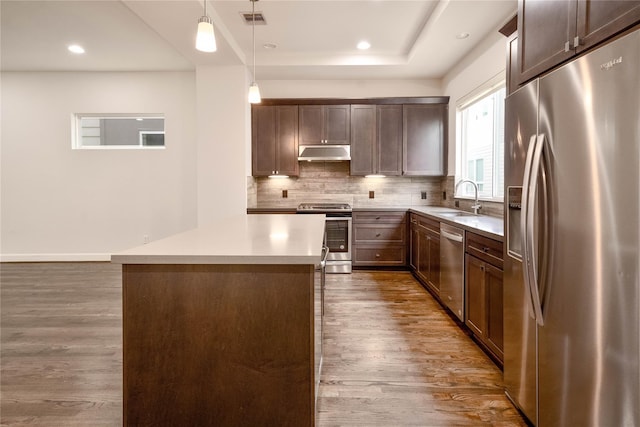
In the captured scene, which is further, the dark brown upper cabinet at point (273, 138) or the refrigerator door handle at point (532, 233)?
the dark brown upper cabinet at point (273, 138)

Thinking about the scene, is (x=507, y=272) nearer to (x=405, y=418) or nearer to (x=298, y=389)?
(x=405, y=418)

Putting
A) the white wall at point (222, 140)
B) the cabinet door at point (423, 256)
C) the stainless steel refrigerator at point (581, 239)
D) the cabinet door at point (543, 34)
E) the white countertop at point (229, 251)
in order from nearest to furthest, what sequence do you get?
the stainless steel refrigerator at point (581, 239)
the white countertop at point (229, 251)
the cabinet door at point (543, 34)
the cabinet door at point (423, 256)
the white wall at point (222, 140)

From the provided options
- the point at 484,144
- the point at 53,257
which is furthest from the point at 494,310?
the point at 53,257

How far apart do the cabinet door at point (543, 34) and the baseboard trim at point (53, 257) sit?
5.87 m

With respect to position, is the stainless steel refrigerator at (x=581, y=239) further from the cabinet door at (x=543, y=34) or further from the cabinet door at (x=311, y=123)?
the cabinet door at (x=311, y=123)

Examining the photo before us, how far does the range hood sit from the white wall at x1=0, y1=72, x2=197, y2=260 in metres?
1.71

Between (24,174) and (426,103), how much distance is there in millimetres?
6059

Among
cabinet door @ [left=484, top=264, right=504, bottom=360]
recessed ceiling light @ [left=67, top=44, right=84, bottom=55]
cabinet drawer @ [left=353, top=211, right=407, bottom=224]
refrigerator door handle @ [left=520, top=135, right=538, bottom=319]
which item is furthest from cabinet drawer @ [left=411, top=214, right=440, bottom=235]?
recessed ceiling light @ [left=67, top=44, right=84, bottom=55]

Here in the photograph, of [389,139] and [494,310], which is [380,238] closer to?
[389,139]

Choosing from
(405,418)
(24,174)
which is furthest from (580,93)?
(24,174)

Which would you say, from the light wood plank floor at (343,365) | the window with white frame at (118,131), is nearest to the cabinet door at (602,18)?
the light wood plank floor at (343,365)

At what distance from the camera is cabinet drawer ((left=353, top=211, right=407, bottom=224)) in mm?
4961

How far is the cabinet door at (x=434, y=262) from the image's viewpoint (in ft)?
12.0

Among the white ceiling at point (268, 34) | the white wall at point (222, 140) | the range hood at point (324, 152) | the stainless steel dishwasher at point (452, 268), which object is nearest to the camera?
the stainless steel dishwasher at point (452, 268)
